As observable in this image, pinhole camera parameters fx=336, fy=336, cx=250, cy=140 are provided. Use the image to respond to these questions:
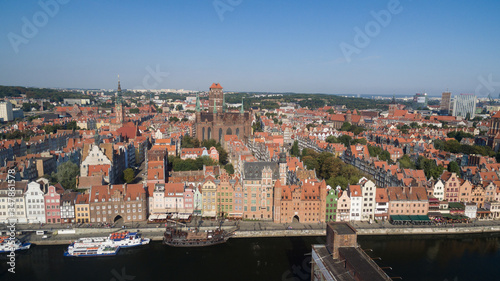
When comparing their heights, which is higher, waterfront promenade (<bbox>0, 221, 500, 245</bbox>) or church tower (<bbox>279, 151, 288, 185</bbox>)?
church tower (<bbox>279, 151, 288, 185</bbox>)

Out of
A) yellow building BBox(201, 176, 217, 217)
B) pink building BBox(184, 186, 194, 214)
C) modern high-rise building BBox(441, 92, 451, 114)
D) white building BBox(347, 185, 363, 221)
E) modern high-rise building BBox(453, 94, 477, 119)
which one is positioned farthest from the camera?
modern high-rise building BBox(441, 92, 451, 114)

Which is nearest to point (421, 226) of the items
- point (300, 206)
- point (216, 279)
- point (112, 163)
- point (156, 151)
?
point (300, 206)

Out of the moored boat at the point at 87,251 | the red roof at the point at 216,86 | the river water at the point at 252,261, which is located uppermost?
the red roof at the point at 216,86

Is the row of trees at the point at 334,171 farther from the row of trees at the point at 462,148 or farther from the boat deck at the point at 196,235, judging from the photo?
the row of trees at the point at 462,148

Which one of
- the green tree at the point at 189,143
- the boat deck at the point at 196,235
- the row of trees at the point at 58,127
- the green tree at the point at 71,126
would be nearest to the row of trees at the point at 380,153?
the green tree at the point at 189,143

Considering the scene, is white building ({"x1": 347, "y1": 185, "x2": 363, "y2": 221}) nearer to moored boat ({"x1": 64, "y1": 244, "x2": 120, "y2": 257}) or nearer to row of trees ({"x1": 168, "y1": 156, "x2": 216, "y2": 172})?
row of trees ({"x1": 168, "y1": 156, "x2": 216, "y2": 172})

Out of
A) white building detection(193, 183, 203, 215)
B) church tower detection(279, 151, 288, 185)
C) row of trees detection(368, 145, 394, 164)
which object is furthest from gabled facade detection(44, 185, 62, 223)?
row of trees detection(368, 145, 394, 164)

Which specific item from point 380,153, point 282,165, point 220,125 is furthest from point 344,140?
point 282,165
